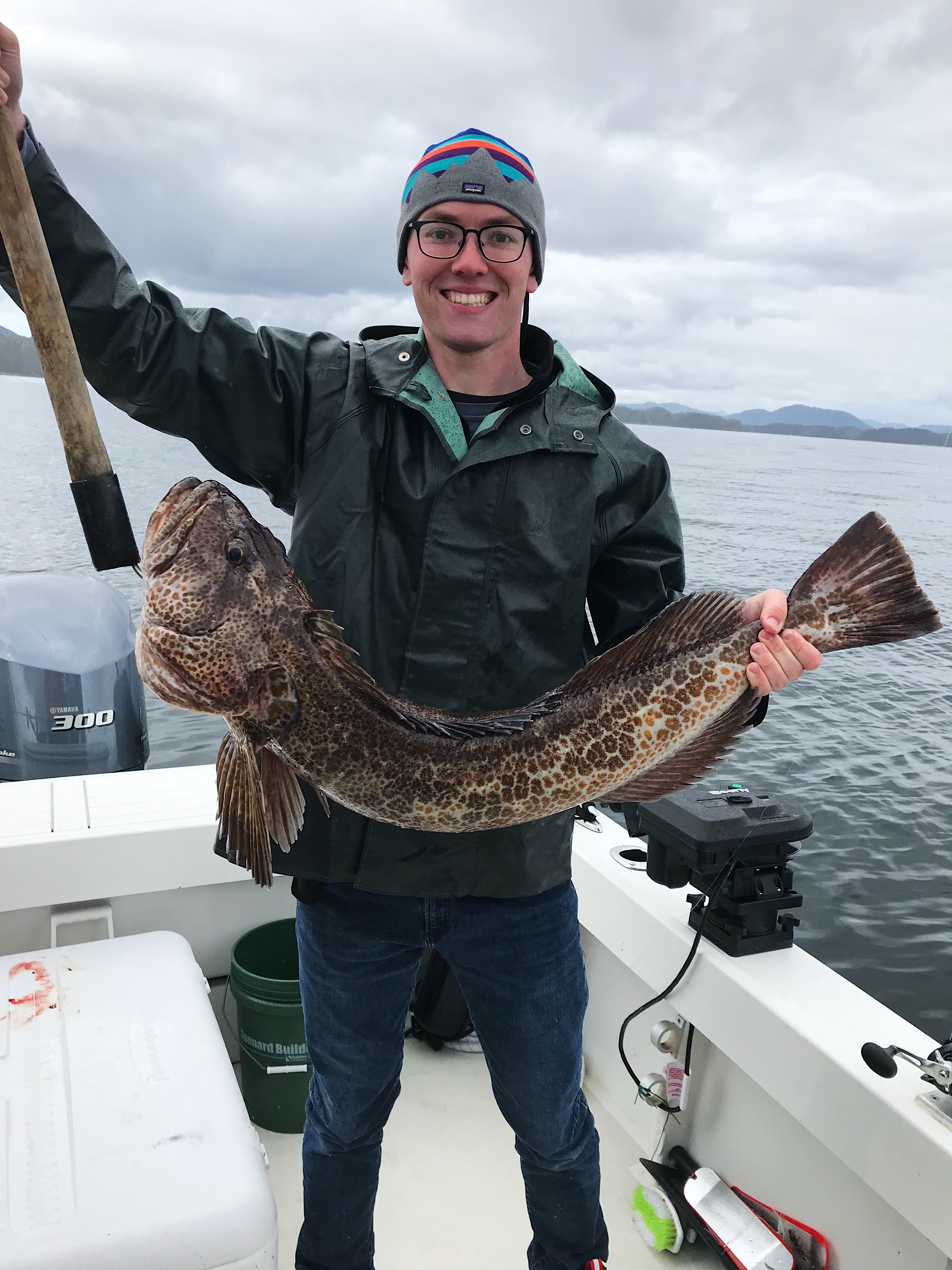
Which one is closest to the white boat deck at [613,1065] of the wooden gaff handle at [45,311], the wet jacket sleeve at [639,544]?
the wet jacket sleeve at [639,544]

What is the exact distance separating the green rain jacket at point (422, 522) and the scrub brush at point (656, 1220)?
5.66 feet

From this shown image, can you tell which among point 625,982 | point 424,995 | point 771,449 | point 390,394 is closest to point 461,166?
point 390,394

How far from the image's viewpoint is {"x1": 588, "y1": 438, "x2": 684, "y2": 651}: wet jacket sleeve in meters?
2.47

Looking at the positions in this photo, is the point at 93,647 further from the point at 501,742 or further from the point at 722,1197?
the point at 722,1197

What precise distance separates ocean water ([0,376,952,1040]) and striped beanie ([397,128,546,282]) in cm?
108

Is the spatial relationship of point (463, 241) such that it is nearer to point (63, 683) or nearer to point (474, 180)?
point (474, 180)

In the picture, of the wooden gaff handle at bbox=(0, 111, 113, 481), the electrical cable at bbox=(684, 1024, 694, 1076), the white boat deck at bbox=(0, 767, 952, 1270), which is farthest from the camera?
the electrical cable at bbox=(684, 1024, 694, 1076)

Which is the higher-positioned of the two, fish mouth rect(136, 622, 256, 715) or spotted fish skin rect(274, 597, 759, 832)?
fish mouth rect(136, 622, 256, 715)

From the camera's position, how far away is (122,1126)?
2.19 m

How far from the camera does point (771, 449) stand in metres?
87.6

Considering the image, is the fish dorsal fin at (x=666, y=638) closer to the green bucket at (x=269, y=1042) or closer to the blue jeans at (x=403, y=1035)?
the blue jeans at (x=403, y=1035)

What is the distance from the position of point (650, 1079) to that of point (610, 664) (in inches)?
83.5

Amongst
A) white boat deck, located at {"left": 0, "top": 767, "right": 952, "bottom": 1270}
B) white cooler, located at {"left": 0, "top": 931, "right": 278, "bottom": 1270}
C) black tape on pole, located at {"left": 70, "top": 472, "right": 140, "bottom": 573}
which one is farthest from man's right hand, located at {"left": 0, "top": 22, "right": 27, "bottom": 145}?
white boat deck, located at {"left": 0, "top": 767, "right": 952, "bottom": 1270}

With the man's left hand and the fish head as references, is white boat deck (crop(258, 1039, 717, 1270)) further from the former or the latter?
the man's left hand
